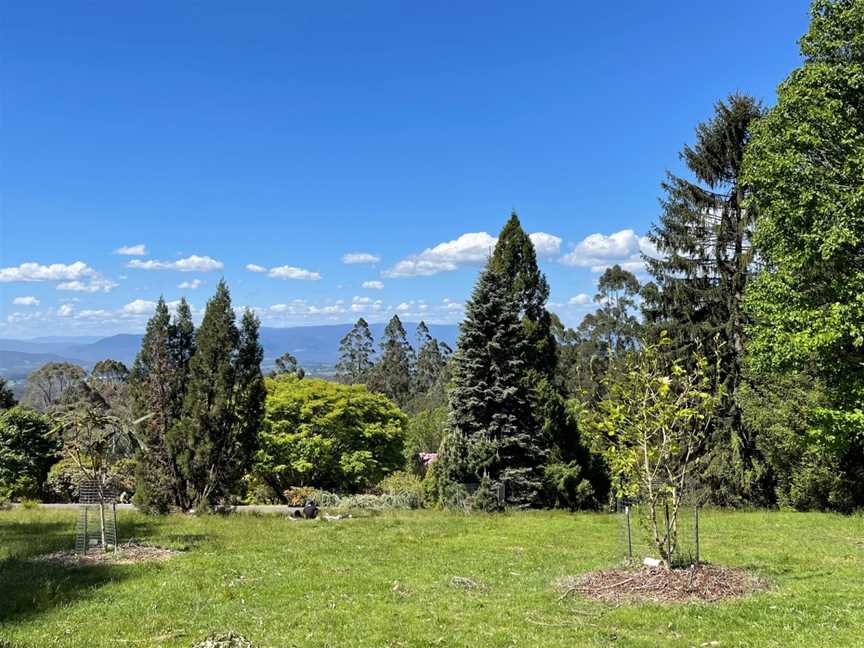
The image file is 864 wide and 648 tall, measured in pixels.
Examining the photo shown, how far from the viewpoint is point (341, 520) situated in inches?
727

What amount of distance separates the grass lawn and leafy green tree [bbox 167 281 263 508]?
373 cm

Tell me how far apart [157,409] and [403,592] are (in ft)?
44.4

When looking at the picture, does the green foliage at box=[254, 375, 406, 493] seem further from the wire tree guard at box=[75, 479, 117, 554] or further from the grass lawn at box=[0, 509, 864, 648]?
the wire tree guard at box=[75, 479, 117, 554]

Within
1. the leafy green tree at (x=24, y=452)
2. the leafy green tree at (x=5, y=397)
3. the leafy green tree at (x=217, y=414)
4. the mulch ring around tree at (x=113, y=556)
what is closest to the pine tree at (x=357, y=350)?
the leafy green tree at (x=5, y=397)

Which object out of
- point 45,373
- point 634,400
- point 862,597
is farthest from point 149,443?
point 45,373

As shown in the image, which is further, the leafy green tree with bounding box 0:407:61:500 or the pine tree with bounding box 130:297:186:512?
the leafy green tree with bounding box 0:407:61:500

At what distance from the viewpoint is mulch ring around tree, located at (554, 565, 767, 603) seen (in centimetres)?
859

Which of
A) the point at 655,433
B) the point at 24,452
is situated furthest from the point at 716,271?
the point at 24,452

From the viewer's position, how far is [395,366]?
84438 mm

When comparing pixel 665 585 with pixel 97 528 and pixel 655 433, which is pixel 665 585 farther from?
pixel 97 528

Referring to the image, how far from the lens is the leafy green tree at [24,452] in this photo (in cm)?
2703

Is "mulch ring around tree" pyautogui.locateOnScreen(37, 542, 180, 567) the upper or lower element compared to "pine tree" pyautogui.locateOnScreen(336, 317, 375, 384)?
lower

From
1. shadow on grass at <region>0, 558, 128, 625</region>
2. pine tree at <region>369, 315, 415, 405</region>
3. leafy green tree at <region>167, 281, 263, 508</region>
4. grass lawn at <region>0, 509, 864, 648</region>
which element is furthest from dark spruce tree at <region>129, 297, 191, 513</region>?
pine tree at <region>369, 315, 415, 405</region>

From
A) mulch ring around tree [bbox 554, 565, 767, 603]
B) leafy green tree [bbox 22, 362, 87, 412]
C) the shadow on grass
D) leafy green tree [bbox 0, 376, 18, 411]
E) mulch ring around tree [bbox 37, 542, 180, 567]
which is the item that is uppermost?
leafy green tree [bbox 22, 362, 87, 412]
